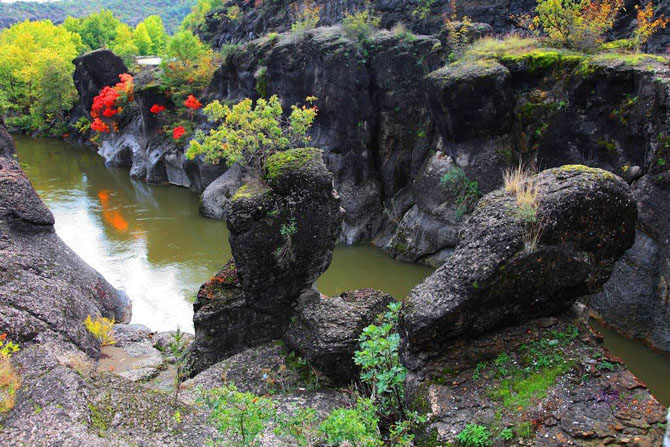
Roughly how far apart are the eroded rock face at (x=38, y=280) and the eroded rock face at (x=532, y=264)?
22.7 ft

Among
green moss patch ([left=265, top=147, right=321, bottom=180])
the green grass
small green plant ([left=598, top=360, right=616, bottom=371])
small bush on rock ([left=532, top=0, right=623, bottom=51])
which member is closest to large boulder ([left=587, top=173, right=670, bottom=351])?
small bush on rock ([left=532, top=0, right=623, bottom=51])

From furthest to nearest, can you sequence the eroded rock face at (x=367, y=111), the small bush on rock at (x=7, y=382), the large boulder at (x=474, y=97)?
the eroded rock face at (x=367, y=111), the large boulder at (x=474, y=97), the small bush on rock at (x=7, y=382)

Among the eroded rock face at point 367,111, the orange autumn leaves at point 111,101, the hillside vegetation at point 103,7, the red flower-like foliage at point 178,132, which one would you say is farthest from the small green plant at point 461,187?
the hillside vegetation at point 103,7

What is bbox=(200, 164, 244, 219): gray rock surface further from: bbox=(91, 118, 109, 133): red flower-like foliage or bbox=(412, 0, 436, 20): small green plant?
bbox=(91, 118, 109, 133): red flower-like foliage

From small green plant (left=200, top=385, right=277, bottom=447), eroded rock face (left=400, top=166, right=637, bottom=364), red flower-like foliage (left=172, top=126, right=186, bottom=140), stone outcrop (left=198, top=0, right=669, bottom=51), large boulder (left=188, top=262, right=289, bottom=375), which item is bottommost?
large boulder (left=188, top=262, right=289, bottom=375)

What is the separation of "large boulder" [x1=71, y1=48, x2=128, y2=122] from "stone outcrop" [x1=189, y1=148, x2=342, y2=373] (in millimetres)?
30580

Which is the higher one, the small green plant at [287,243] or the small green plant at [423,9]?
the small green plant at [423,9]

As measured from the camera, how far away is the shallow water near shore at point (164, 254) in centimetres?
1318

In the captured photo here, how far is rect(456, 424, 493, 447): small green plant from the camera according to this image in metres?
4.67

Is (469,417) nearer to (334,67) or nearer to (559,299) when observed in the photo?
(559,299)

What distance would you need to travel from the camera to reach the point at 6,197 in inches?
416

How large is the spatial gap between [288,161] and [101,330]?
5882 millimetres

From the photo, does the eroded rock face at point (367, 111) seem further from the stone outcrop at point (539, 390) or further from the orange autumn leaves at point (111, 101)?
the orange autumn leaves at point (111, 101)

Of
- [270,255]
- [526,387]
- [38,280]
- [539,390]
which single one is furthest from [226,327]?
[539,390]
